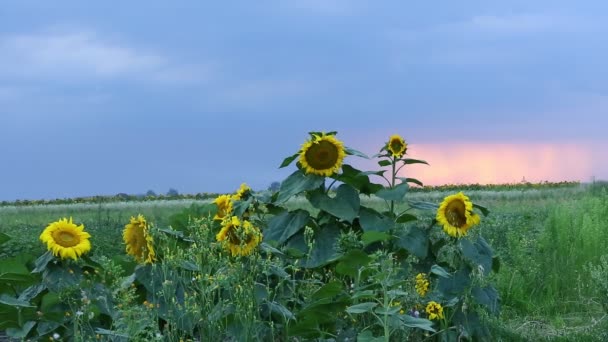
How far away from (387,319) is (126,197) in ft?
80.0

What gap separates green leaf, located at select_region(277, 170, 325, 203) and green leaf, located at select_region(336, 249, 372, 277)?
673 mm

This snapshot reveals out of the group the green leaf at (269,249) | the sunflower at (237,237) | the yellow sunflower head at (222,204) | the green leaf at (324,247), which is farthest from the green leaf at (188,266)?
the yellow sunflower head at (222,204)

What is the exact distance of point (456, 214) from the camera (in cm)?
480

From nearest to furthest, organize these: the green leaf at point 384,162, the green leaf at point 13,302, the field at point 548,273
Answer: the green leaf at point 13,302
the green leaf at point 384,162
the field at point 548,273

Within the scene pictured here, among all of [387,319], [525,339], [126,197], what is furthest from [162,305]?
[126,197]

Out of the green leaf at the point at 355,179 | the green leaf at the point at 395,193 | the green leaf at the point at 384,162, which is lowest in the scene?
the green leaf at the point at 395,193

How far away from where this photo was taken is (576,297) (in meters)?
7.61

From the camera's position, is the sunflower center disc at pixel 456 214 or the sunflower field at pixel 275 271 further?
the sunflower center disc at pixel 456 214

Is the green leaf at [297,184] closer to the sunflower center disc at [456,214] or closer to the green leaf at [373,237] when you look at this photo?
the green leaf at [373,237]

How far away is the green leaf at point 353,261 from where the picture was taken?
4.16m

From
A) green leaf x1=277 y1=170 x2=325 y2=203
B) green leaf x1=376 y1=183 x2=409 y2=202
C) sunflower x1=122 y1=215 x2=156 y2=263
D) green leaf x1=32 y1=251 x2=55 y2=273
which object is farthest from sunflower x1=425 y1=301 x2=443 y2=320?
green leaf x1=32 y1=251 x2=55 y2=273

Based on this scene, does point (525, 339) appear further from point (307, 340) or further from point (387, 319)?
point (387, 319)

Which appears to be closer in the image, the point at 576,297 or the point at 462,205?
the point at 462,205

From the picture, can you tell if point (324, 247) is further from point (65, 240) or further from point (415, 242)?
point (65, 240)
